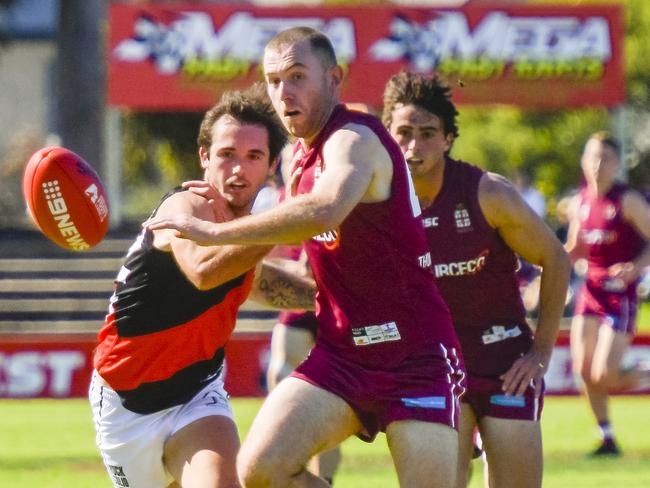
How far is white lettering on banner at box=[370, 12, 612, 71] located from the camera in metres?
22.0

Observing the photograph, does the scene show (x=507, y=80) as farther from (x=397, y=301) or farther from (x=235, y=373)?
(x=397, y=301)

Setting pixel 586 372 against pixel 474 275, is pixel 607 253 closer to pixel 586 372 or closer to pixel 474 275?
pixel 586 372

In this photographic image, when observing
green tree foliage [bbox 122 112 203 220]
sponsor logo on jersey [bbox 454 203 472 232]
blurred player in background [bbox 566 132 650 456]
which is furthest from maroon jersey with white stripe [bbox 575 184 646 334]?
green tree foliage [bbox 122 112 203 220]


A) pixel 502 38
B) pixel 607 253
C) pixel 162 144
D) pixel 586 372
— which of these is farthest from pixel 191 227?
pixel 162 144

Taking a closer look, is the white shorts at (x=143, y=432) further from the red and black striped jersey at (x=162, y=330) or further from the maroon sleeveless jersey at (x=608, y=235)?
the maroon sleeveless jersey at (x=608, y=235)

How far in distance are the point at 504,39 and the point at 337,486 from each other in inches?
538

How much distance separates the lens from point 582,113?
38.9 metres

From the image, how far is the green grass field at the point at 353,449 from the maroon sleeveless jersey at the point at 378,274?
4012 mm

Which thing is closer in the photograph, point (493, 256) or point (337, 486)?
point (493, 256)

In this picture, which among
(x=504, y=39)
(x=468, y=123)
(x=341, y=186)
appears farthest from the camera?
(x=468, y=123)

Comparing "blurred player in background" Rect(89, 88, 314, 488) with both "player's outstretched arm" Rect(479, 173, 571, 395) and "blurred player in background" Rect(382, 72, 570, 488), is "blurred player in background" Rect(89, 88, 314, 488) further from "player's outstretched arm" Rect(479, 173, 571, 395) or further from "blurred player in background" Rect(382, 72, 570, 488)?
"player's outstretched arm" Rect(479, 173, 571, 395)

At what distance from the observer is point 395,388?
5.60m

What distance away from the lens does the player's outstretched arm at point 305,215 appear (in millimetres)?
5145

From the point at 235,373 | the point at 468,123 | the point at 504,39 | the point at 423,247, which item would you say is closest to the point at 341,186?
the point at 423,247
